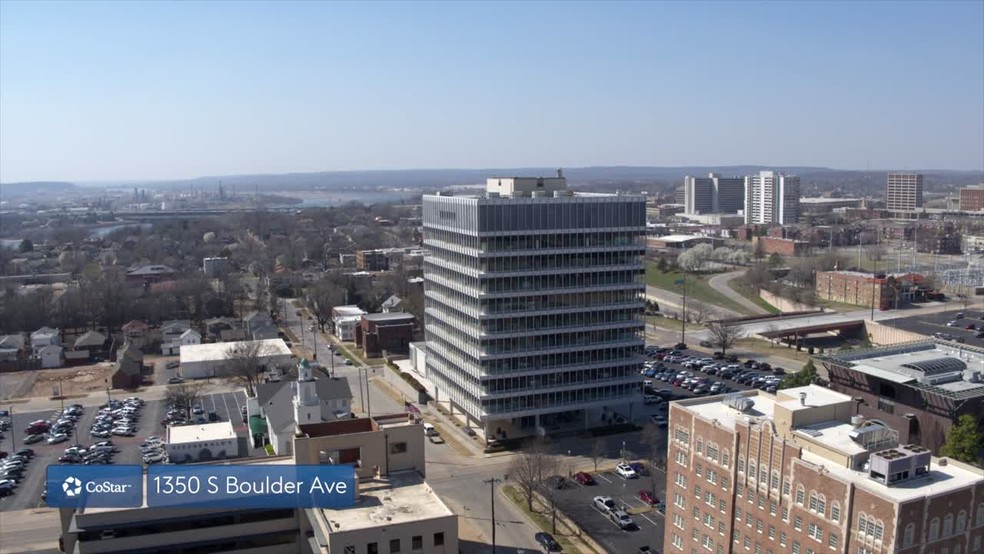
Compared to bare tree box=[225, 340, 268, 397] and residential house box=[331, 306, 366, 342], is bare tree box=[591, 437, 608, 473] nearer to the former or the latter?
bare tree box=[225, 340, 268, 397]

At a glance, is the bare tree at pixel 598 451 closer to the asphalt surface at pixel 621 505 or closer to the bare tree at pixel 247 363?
the asphalt surface at pixel 621 505

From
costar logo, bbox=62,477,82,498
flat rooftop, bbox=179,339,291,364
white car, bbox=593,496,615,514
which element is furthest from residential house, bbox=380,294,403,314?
costar logo, bbox=62,477,82,498

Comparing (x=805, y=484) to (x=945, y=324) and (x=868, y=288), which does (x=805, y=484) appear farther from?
(x=868, y=288)

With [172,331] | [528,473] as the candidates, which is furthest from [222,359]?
[528,473]

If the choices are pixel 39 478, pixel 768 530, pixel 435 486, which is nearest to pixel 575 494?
pixel 435 486

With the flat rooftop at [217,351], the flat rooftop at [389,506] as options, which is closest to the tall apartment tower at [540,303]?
the flat rooftop at [389,506]
